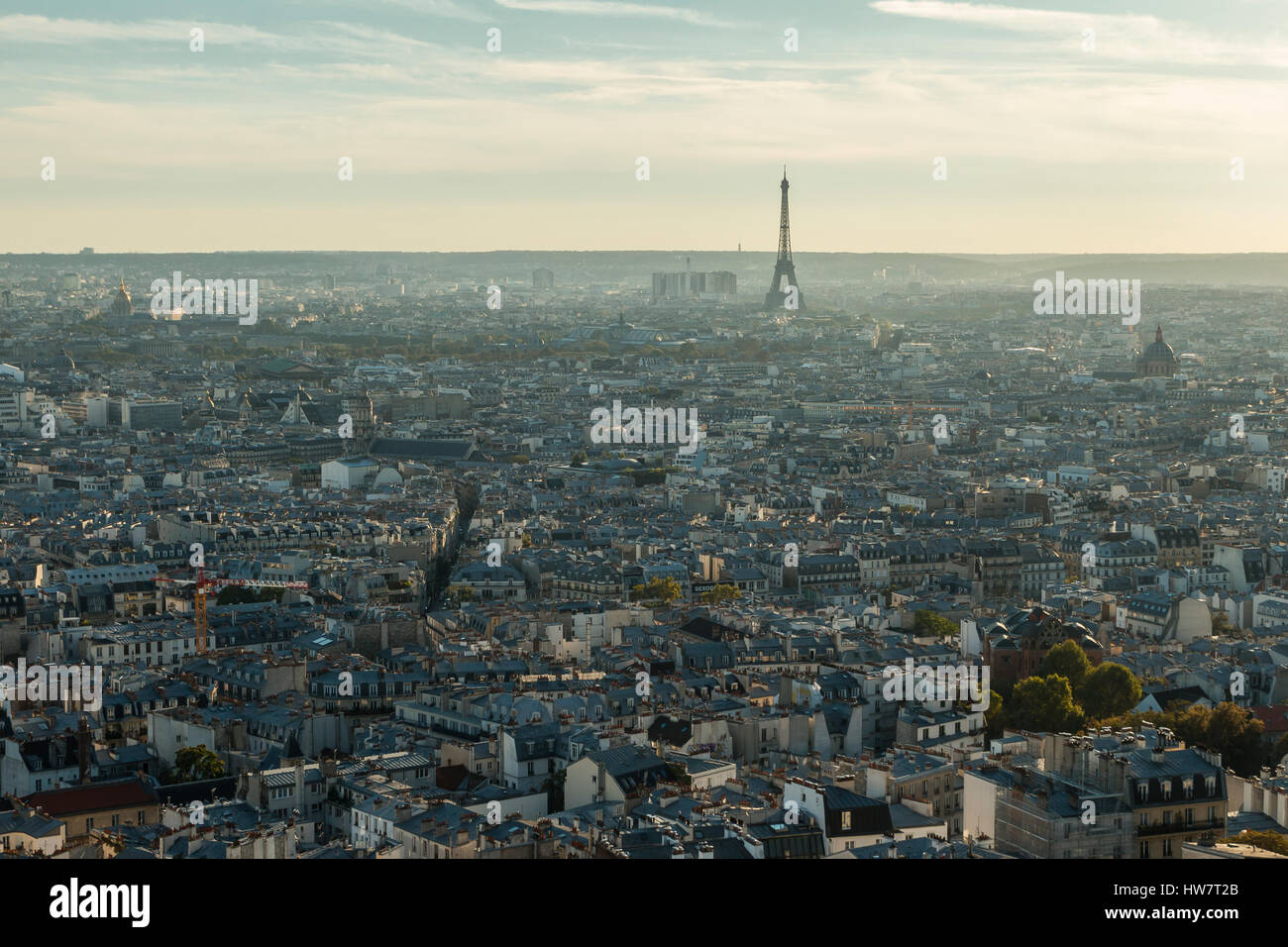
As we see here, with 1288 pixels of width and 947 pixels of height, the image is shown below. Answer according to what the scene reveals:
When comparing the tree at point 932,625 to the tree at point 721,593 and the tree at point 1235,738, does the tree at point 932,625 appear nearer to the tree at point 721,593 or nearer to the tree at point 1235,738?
the tree at point 721,593

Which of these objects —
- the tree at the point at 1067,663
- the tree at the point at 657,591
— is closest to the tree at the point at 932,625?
the tree at the point at 1067,663

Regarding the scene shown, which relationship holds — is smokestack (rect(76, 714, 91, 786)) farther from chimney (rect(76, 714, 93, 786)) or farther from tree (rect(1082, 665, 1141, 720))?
tree (rect(1082, 665, 1141, 720))

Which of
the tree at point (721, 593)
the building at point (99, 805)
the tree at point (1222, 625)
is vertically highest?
the building at point (99, 805)

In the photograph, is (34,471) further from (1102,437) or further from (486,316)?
(486,316)

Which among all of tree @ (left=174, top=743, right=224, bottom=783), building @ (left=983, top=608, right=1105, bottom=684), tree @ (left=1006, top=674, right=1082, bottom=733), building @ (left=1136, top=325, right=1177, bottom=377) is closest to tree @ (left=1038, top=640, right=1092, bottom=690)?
building @ (left=983, top=608, right=1105, bottom=684)

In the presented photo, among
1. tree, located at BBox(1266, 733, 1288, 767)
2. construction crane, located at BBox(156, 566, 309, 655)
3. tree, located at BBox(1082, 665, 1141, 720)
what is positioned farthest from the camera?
construction crane, located at BBox(156, 566, 309, 655)

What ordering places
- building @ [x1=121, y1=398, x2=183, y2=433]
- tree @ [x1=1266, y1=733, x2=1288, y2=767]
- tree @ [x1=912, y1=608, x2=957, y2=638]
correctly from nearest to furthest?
tree @ [x1=1266, y1=733, x2=1288, y2=767] → tree @ [x1=912, y1=608, x2=957, y2=638] → building @ [x1=121, y1=398, x2=183, y2=433]
